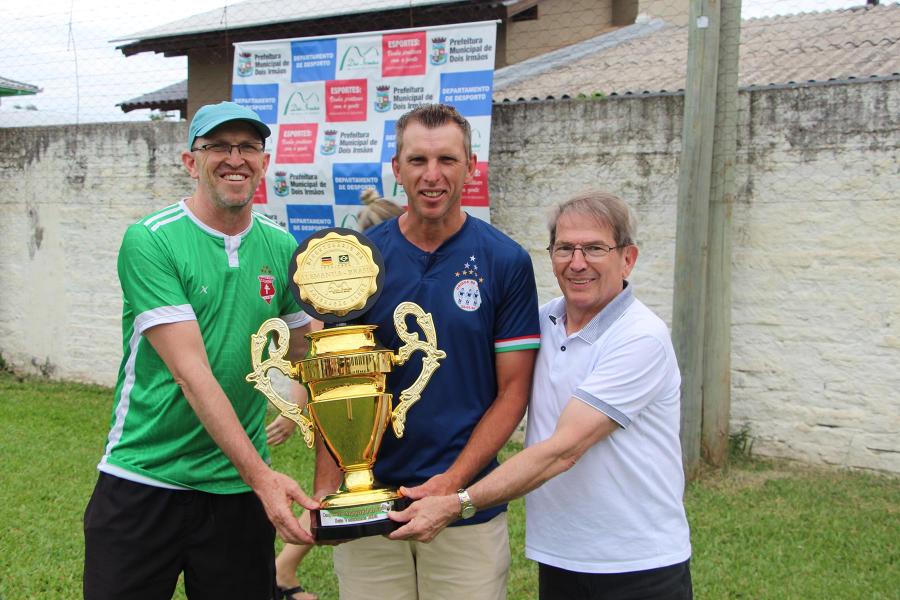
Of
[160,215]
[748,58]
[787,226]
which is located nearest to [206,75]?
[748,58]

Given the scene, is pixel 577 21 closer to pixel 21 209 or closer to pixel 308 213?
pixel 308 213

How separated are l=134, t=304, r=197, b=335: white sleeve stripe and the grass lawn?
1990 mm

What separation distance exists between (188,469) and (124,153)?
19.3ft

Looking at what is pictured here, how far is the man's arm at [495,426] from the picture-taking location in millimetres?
2285

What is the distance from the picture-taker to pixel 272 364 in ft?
7.66

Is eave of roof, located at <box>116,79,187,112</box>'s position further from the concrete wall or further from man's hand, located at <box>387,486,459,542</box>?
man's hand, located at <box>387,486,459,542</box>

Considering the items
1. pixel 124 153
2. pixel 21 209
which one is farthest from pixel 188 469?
pixel 21 209

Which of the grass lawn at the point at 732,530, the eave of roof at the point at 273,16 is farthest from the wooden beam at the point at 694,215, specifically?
the eave of roof at the point at 273,16

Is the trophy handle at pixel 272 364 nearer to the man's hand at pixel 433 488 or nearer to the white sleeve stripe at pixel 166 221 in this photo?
the man's hand at pixel 433 488

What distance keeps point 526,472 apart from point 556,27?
9.07m

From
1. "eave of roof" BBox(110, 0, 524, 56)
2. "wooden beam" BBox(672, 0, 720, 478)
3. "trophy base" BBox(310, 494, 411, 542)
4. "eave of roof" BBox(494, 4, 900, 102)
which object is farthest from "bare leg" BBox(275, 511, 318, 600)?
"eave of roof" BBox(110, 0, 524, 56)

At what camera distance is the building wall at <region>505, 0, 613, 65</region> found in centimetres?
1019

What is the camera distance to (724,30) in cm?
518

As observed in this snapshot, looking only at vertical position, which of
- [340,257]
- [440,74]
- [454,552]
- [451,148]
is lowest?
[454,552]
